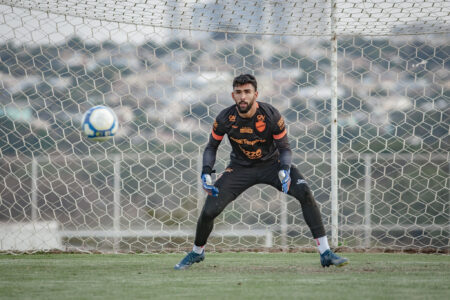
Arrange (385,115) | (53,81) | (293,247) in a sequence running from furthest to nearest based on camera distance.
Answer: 1. (385,115)
2. (53,81)
3. (293,247)

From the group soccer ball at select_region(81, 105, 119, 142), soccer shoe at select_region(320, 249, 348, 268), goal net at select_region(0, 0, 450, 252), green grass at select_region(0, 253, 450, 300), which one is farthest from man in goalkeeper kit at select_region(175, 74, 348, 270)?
goal net at select_region(0, 0, 450, 252)

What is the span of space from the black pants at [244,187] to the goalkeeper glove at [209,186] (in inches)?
1.8

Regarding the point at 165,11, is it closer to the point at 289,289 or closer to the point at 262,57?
the point at 262,57

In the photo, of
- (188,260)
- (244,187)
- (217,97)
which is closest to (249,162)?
(244,187)

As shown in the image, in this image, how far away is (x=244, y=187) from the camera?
4922mm

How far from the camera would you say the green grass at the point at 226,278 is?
331 centimetres

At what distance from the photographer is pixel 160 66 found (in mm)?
8859

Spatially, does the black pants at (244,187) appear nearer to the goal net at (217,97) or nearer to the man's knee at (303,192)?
the man's knee at (303,192)

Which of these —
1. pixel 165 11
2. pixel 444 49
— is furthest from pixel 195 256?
pixel 444 49

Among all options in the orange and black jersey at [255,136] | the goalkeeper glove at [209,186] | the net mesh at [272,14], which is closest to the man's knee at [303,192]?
the orange and black jersey at [255,136]

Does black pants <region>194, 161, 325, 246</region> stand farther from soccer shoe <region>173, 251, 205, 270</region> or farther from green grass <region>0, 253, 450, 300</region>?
green grass <region>0, 253, 450, 300</region>

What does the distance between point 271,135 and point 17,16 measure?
12.0ft

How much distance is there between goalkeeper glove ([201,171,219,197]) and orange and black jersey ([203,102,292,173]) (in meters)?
0.06

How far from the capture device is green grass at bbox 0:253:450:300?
3.31 m
